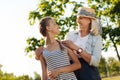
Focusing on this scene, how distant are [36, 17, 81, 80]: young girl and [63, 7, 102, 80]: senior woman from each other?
114 mm

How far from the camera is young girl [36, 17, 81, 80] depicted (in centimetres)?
432

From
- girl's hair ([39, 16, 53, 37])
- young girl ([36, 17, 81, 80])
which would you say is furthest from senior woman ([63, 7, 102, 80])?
girl's hair ([39, 16, 53, 37])

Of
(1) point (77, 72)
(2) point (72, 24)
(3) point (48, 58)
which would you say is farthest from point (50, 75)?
(2) point (72, 24)

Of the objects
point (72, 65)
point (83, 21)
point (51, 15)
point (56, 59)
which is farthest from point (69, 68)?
point (51, 15)

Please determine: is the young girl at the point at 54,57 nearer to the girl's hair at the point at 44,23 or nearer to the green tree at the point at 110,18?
the girl's hair at the point at 44,23

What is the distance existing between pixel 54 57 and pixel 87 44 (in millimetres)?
731

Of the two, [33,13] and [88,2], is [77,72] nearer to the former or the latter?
[33,13]

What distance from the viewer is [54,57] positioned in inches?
171

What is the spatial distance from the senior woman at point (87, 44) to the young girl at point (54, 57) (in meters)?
0.11

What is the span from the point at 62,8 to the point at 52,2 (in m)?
0.82

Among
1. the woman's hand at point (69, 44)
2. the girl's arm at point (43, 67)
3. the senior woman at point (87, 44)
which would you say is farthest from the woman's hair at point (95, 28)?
the girl's arm at point (43, 67)

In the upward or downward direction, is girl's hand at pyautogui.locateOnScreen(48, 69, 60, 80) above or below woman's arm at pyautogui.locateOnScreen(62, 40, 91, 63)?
below

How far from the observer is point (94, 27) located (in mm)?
4887

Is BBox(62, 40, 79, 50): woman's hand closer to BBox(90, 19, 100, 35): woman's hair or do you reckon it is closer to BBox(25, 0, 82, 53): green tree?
BBox(90, 19, 100, 35): woman's hair
